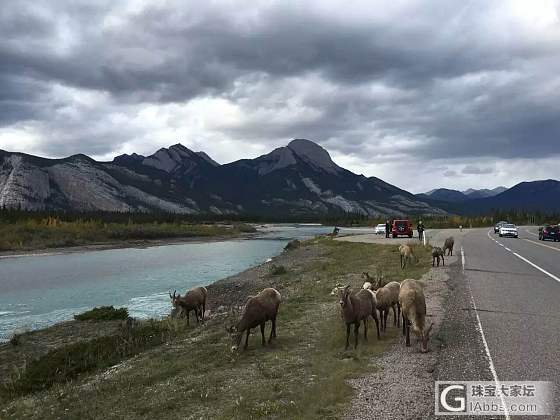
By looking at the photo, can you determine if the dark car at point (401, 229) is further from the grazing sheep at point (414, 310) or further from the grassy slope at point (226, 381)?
the grazing sheep at point (414, 310)

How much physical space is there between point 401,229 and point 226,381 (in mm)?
54556

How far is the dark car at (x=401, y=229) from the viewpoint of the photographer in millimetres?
62031

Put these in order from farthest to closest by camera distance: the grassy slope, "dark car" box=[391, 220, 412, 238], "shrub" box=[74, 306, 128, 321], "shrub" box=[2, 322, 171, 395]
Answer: "dark car" box=[391, 220, 412, 238] < "shrub" box=[74, 306, 128, 321] < "shrub" box=[2, 322, 171, 395] < the grassy slope

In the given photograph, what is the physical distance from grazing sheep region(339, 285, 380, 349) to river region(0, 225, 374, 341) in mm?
15299

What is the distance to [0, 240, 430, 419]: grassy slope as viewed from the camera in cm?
895

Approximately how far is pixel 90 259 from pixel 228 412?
6097cm

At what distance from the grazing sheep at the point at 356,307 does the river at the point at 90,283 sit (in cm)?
1530

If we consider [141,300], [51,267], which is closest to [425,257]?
[141,300]

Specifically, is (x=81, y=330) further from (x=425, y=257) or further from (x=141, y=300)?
(x=425, y=257)

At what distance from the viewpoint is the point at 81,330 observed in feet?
70.7

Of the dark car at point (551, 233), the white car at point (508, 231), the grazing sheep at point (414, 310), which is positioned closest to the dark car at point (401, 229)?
the white car at point (508, 231)

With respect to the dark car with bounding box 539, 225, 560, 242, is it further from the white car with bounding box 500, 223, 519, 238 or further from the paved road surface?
the paved road surface

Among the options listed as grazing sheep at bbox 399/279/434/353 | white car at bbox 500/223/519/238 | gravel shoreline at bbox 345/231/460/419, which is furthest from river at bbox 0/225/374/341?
white car at bbox 500/223/519/238

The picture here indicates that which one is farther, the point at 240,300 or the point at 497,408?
the point at 240,300
